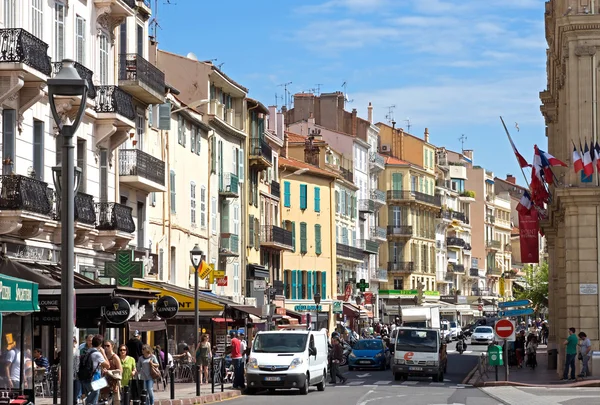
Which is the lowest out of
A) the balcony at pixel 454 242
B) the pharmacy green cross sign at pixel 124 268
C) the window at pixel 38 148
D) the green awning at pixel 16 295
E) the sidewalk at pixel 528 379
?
the sidewalk at pixel 528 379

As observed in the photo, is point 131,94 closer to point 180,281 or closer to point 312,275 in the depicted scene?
point 180,281

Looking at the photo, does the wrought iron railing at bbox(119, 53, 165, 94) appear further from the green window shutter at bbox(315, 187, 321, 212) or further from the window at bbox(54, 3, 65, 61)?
the green window shutter at bbox(315, 187, 321, 212)

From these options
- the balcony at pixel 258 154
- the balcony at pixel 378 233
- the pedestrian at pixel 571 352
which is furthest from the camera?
the balcony at pixel 378 233

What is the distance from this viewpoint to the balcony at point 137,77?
141 ft

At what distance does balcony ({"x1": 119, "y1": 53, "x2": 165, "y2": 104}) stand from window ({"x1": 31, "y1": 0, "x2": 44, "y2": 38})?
28.3 feet

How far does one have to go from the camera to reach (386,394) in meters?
37.1

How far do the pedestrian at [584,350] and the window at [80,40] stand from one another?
17505 millimetres

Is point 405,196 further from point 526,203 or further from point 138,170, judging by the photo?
point 138,170

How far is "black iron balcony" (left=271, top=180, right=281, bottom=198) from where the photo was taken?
78.7 m

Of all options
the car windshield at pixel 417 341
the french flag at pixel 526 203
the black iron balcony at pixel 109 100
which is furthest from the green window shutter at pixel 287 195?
the black iron balcony at pixel 109 100

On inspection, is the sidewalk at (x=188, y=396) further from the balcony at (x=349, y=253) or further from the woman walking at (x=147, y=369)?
the balcony at (x=349, y=253)

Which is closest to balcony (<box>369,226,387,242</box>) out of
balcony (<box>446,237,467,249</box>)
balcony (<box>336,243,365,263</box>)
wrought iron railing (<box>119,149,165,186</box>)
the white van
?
balcony (<box>336,243,365,263</box>)

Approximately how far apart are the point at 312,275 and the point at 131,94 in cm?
4604

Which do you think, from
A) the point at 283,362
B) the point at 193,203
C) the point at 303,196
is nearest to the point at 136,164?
the point at 283,362
